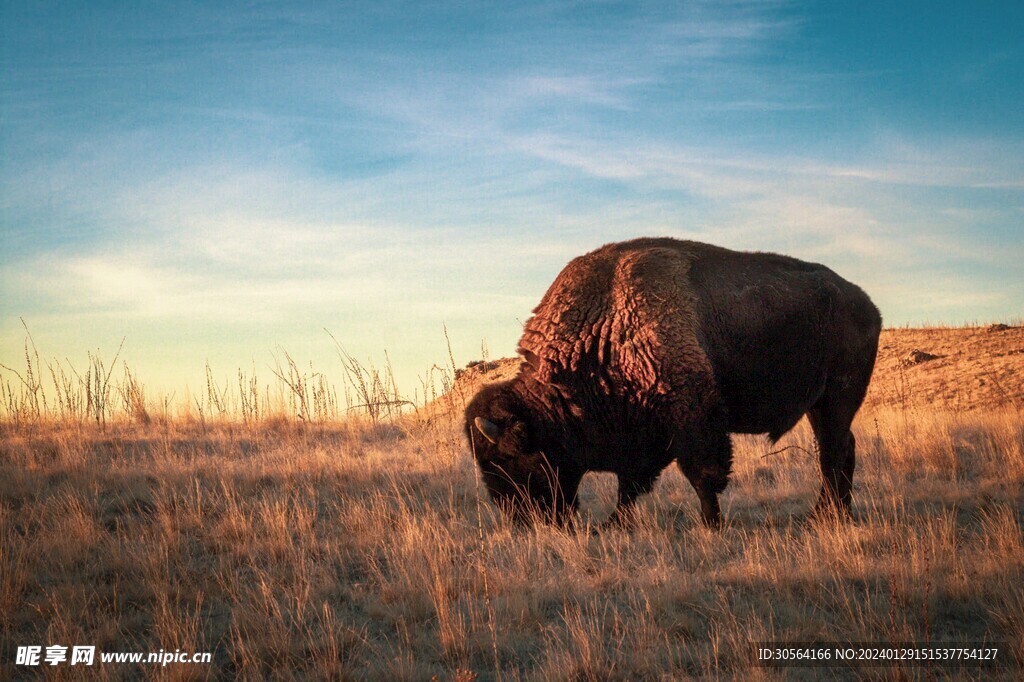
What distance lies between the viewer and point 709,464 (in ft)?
23.0

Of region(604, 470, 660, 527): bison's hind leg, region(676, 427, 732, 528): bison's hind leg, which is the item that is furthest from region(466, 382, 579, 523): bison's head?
region(676, 427, 732, 528): bison's hind leg

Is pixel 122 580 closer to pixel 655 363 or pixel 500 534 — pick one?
pixel 500 534

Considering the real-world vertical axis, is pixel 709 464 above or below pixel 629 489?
above

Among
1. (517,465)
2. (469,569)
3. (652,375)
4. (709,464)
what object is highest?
(652,375)

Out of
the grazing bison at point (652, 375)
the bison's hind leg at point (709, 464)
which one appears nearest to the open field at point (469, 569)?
the bison's hind leg at point (709, 464)

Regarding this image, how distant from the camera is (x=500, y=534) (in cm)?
699

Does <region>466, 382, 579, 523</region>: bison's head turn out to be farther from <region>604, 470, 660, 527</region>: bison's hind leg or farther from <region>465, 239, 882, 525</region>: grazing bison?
<region>604, 470, 660, 527</region>: bison's hind leg

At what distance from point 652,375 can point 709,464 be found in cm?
96

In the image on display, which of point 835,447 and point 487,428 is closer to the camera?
point 487,428

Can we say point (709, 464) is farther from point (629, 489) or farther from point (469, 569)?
point (469, 569)

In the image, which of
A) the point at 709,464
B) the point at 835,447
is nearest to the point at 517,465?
the point at 709,464

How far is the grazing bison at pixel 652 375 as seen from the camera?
707 cm

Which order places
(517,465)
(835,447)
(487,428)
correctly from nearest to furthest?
1. (487,428)
2. (517,465)
3. (835,447)

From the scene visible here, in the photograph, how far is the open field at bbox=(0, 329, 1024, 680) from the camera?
181 inches
